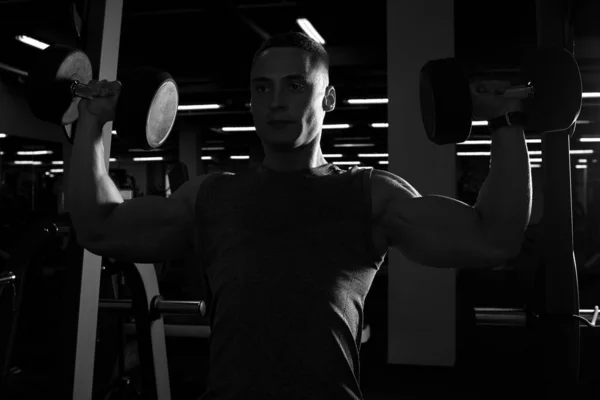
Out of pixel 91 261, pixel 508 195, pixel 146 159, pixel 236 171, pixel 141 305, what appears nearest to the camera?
pixel 508 195

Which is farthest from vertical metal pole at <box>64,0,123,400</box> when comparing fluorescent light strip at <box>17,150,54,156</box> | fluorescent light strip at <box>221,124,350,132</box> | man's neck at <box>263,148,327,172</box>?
fluorescent light strip at <box>221,124,350,132</box>

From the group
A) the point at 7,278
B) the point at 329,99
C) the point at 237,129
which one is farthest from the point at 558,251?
the point at 237,129

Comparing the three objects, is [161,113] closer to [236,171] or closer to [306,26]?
[236,171]

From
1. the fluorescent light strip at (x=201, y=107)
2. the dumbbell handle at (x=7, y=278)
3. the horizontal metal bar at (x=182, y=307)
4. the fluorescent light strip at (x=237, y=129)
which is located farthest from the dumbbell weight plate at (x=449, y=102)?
the fluorescent light strip at (x=237, y=129)

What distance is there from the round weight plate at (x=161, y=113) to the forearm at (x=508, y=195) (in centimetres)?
57

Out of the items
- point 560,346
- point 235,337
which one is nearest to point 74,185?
point 235,337

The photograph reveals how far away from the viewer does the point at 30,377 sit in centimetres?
325

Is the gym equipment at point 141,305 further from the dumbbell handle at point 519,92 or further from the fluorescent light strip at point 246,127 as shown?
the fluorescent light strip at point 246,127

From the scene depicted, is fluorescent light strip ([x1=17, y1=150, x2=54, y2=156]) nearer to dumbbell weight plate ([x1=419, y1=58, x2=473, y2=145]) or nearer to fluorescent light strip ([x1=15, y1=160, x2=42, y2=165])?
fluorescent light strip ([x1=15, y1=160, x2=42, y2=165])

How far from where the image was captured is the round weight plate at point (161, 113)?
1.03m

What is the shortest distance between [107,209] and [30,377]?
2.74 meters

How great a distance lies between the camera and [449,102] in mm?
873

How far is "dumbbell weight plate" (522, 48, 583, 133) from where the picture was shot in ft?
3.01

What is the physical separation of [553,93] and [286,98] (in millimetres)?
425
